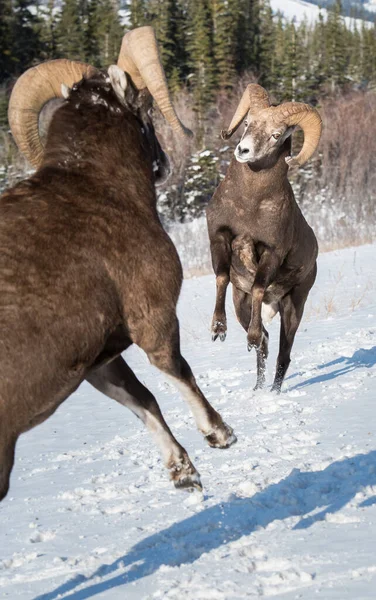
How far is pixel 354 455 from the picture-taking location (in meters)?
5.52

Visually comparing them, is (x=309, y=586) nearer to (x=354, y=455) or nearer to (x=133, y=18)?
(x=354, y=455)

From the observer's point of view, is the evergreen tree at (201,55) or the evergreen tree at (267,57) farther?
the evergreen tree at (267,57)

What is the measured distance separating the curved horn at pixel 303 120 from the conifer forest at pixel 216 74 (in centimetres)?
1560

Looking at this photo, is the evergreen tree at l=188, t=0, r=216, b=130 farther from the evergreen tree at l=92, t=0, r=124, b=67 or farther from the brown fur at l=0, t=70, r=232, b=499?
the brown fur at l=0, t=70, r=232, b=499

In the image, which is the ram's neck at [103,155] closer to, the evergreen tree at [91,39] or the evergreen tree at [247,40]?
the evergreen tree at [91,39]

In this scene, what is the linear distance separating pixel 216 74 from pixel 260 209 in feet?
140

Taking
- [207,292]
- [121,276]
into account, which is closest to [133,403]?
[121,276]

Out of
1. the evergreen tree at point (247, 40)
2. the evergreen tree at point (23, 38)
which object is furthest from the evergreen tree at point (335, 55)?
the evergreen tree at point (23, 38)

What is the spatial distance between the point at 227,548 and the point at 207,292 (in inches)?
412

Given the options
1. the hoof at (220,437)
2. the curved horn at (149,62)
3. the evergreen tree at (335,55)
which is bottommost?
the evergreen tree at (335,55)

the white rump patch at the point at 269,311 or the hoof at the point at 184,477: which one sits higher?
the hoof at the point at 184,477

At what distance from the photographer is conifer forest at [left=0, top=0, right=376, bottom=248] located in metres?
35.8

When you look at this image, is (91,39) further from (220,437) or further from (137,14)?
(220,437)

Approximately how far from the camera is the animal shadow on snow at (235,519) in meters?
4.02
